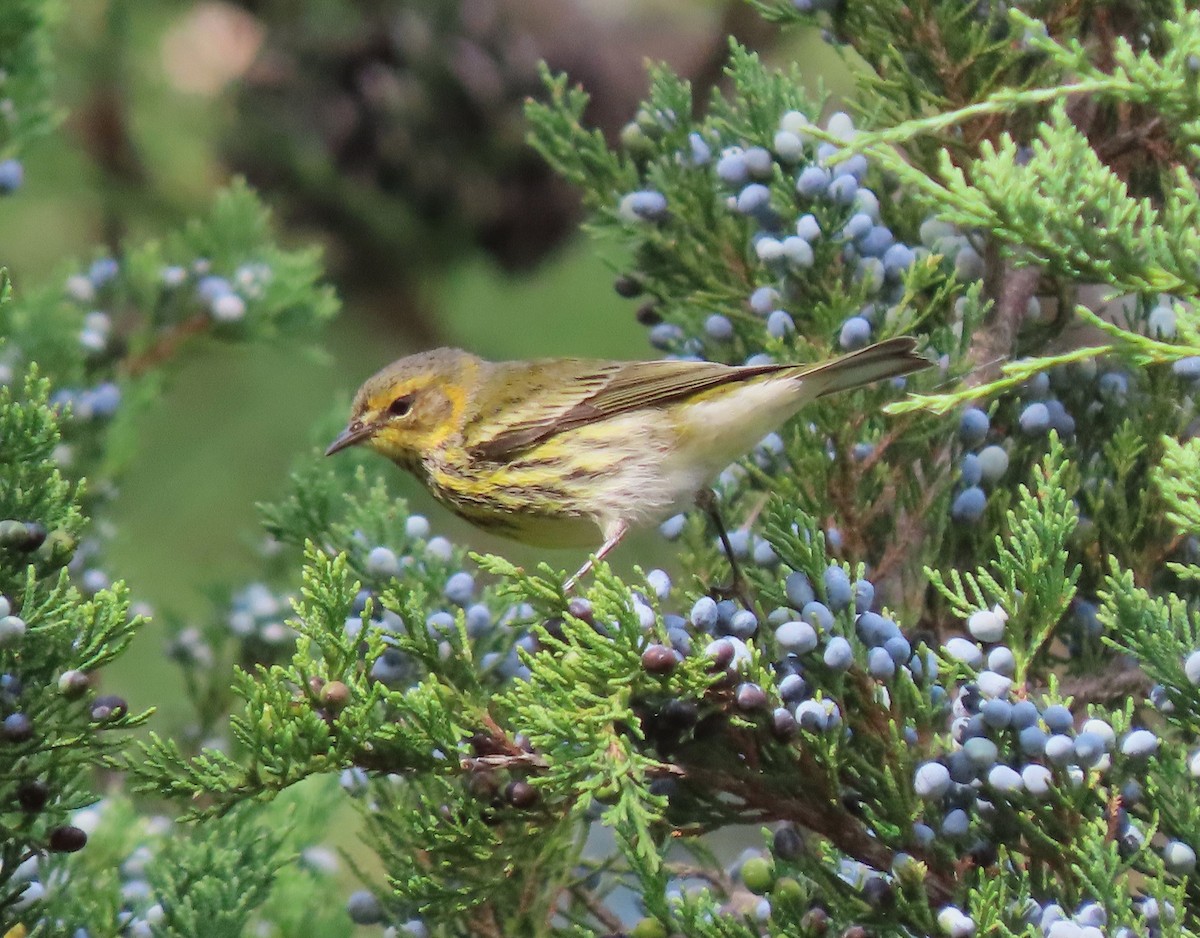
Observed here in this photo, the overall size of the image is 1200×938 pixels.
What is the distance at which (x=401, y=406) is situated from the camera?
10.4 feet

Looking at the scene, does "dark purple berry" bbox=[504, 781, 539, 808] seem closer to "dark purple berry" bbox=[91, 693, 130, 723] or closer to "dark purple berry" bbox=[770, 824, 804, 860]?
"dark purple berry" bbox=[770, 824, 804, 860]

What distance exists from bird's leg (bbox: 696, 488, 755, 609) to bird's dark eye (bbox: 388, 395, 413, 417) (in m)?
0.91

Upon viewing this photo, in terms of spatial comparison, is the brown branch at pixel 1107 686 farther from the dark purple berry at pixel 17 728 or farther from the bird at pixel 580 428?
the dark purple berry at pixel 17 728

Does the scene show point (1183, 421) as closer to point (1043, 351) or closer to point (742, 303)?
point (1043, 351)

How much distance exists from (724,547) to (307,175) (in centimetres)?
225

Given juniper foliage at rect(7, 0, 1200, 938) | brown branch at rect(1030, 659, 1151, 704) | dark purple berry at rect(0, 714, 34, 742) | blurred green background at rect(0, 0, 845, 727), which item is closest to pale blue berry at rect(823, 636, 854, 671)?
juniper foliage at rect(7, 0, 1200, 938)

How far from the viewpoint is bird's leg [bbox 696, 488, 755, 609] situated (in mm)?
1964

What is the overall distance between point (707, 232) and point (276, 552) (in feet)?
3.85

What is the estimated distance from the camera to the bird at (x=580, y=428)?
2314mm

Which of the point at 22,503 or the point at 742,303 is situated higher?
the point at 22,503

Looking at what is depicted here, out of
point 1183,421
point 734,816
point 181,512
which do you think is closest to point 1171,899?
point 734,816

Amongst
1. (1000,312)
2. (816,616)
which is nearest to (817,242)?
(1000,312)

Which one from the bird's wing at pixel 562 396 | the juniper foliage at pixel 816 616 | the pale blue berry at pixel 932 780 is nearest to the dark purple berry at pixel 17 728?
the juniper foliage at pixel 816 616

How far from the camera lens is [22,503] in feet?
5.92
